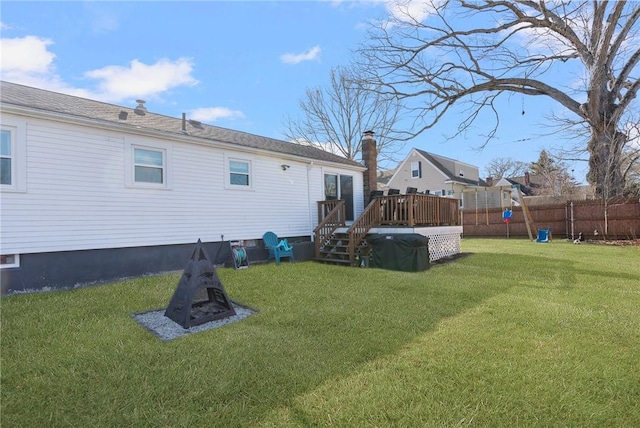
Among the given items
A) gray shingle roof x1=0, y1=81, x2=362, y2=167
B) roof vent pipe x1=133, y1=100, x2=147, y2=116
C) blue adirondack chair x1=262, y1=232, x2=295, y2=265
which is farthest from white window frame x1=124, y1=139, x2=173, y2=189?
blue adirondack chair x1=262, y1=232, x2=295, y2=265

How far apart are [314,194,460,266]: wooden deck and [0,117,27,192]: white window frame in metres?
6.76

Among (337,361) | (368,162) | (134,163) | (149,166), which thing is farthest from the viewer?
(368,162)

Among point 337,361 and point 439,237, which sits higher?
point 439,237

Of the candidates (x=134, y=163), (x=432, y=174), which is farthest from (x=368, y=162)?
(x=432, y=174)

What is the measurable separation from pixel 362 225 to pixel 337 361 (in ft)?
20.9

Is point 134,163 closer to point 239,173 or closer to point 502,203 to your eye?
point 239,173

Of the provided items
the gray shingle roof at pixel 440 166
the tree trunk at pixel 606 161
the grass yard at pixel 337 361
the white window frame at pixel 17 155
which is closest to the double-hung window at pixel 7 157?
the white window frame at pixel 17 155

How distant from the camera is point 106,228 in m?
6.69

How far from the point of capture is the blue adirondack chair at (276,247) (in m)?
9.09

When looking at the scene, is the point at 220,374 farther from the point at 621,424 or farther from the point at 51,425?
the point at 621,424

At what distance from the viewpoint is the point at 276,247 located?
909cm

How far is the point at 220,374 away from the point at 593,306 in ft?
18.0

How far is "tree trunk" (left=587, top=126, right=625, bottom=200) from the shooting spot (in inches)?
515

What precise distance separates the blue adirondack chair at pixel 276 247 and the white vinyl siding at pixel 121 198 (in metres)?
0.27
